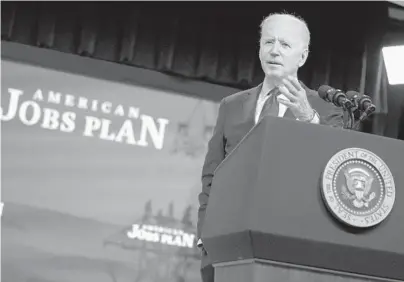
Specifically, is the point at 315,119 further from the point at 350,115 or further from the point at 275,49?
the point at 275,49

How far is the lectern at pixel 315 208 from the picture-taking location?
865mm

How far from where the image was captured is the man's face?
1.15 m

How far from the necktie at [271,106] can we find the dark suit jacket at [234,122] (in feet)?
0.07

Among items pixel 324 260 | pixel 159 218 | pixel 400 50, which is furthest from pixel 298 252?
pixel 400 50

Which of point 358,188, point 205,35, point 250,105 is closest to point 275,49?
point 250,105

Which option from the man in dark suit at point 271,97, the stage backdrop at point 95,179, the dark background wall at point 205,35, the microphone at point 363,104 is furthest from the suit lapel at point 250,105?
the dark background wall at point 205,35

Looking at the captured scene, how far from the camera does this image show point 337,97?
1035 millimetres

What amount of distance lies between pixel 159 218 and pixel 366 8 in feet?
6.19

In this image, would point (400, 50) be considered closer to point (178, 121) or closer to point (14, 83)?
point (178, 121)

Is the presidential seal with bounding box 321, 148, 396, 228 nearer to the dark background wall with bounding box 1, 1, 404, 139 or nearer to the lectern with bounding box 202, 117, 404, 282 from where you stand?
the lectern with bounding box 202, 117, 404, 282

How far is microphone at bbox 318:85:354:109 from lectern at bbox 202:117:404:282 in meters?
0.11

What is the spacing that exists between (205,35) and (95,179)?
1.15 metres

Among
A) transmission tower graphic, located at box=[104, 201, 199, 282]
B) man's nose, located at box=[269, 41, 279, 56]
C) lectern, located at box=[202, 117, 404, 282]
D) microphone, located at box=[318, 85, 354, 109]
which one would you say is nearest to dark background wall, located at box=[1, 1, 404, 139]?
transmission tower graphic, located at box=[104, 201, 199, 282]

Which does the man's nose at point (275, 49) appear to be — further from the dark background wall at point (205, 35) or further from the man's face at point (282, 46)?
the dark background wall at point (205, 35)
